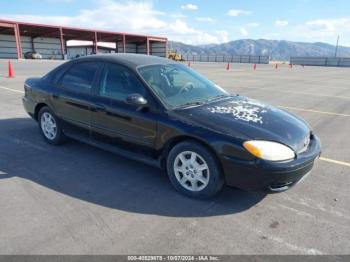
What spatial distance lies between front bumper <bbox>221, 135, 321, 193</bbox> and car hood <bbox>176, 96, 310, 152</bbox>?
219 millimetres

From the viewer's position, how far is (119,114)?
3828mm

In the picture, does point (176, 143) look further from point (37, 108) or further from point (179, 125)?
point (37, 108)

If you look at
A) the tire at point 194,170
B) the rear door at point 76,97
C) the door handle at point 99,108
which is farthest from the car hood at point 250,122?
the rear door at point 76,97

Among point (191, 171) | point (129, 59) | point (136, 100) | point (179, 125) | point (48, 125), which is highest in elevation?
point (129, 59)

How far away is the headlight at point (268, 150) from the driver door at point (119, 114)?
1.17 m

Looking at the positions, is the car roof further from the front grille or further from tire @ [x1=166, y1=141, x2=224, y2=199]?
the front grille

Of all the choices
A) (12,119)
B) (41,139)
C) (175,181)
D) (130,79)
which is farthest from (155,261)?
(12,119)

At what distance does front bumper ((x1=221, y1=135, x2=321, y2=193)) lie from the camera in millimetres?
2920

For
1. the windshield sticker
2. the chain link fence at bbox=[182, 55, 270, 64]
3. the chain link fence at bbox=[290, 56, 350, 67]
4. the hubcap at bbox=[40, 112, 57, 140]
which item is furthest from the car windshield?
the chain link fence at bbox=[290, 56, 350, 67]

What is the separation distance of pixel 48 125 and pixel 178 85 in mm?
2490

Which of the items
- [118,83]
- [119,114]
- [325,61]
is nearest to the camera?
[119,114]

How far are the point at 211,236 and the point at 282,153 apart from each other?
1099 mm

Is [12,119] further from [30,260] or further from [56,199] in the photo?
[30,260]

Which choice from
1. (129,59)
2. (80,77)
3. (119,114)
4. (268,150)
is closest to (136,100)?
(119,114)
